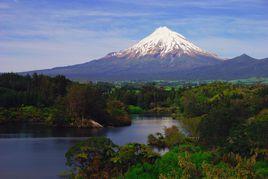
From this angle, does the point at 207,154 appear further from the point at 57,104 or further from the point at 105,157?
the point at 57,104

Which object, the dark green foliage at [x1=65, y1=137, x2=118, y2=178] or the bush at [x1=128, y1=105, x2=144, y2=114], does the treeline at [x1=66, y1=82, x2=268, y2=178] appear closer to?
the dark green foliage at [x1=65, y1=137, x2=118, y2=178]

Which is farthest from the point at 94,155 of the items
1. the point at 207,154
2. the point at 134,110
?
the point at 134,110

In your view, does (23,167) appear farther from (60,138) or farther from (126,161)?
(60,138)

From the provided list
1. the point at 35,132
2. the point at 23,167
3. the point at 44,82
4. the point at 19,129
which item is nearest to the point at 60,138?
the point at 35,132

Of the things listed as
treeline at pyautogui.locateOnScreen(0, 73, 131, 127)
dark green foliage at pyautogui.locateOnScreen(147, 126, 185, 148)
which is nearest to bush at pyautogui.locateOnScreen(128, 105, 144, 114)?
treeline at pyautogui.locateOnScreen(0, 73, 131, 127)

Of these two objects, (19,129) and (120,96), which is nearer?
(19,129)
